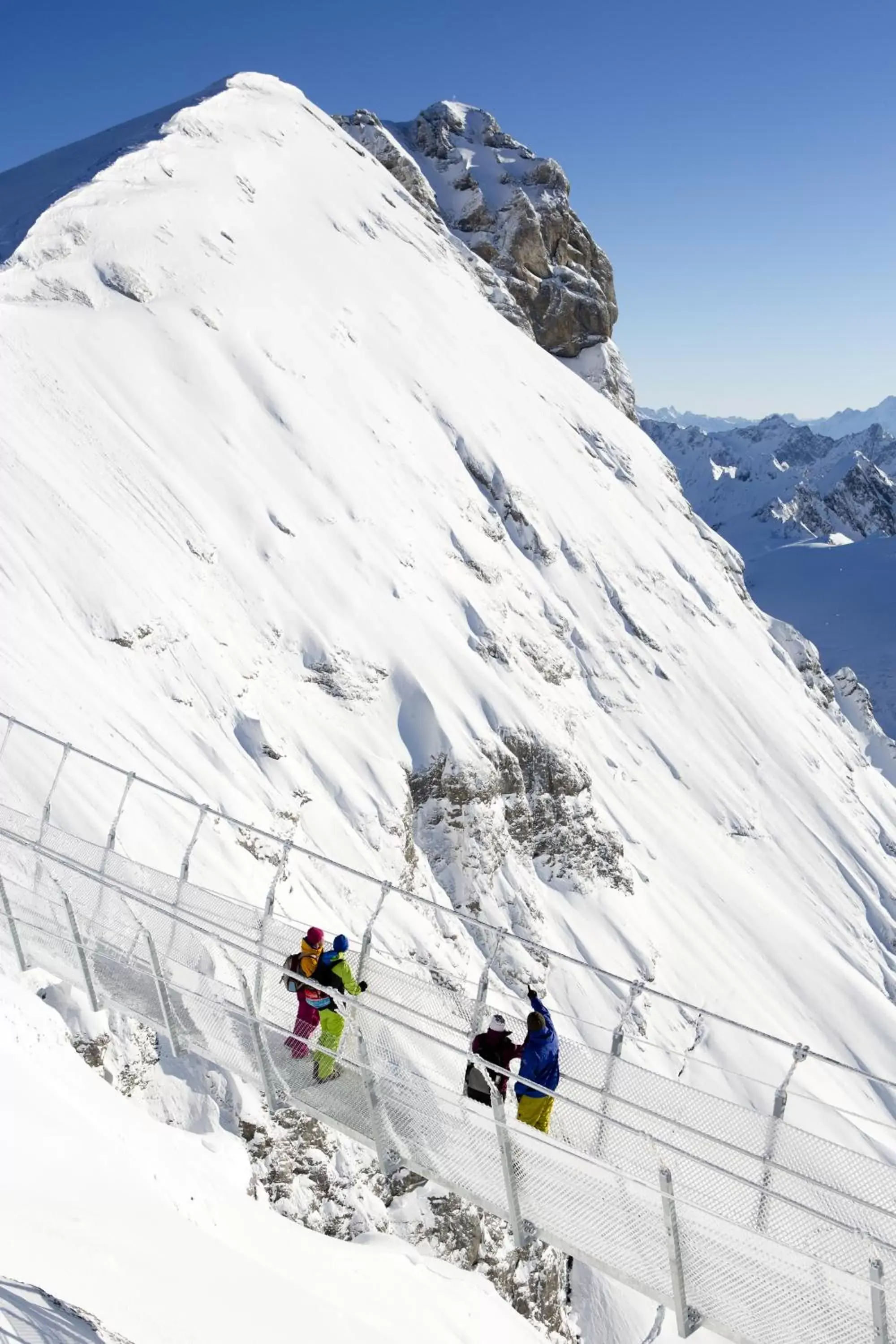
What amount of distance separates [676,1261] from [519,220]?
3786 inches

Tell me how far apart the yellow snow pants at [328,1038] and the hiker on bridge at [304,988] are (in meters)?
0.16

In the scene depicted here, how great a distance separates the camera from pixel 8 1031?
351 inches

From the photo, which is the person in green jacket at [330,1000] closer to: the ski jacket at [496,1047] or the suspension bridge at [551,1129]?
the suspension bridge at [551,1129]

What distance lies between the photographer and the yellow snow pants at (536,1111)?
9195mm

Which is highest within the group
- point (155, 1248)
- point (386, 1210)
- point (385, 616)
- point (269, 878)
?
point (385, 616)

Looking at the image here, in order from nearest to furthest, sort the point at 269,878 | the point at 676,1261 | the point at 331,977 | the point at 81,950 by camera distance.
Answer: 1. the point at 676,1261
2. the point at 331,977
3. the point at 81,950
4. the point at 269,878

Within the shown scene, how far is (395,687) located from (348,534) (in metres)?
7.14

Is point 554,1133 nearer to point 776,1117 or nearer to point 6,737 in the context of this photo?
point 776,1117

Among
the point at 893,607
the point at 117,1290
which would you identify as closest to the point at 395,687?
the point at 117,1290

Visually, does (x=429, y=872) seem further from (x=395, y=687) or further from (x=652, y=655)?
(x=652, y=655)

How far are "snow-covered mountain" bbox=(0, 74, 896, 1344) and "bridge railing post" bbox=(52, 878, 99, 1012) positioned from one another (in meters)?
1.04

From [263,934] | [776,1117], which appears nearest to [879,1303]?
[776,1117]

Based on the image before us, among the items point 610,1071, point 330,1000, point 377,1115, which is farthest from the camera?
point 610,1071

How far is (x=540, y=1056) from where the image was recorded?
9.11 m
